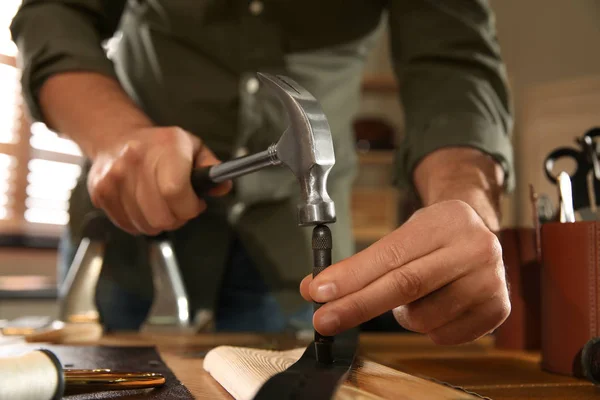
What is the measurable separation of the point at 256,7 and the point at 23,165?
1.96 m

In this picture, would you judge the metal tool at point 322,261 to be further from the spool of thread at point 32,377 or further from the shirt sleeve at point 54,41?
the shirt sleeve at point 54,41

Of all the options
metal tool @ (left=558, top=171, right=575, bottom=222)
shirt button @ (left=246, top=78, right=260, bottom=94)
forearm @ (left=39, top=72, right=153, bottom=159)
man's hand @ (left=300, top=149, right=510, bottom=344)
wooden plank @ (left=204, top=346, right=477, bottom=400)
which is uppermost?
shirt button @ (left=246, top=78, right=260, bottom=94)

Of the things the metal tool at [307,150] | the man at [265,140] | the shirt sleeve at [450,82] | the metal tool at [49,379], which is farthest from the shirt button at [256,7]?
the metal tool at [49,379]

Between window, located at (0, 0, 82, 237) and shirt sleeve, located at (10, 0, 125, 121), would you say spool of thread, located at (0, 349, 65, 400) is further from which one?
window, located at (0, 0, 82, 237)

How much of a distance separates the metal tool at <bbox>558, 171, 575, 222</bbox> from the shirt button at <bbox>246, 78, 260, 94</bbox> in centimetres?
57

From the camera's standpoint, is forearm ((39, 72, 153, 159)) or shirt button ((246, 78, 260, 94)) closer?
forearm ((39, 72, 153, 159))

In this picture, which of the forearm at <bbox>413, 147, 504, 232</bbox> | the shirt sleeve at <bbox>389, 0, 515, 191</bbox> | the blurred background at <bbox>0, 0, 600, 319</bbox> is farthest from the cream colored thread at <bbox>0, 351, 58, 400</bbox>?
the blurred background at <bbox>0, 0, 600, 319</bbox>

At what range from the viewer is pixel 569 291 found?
622 millimetres

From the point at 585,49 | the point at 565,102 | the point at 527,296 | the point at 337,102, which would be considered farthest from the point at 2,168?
the point at 585,49

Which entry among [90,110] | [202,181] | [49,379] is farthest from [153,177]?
[49,379]

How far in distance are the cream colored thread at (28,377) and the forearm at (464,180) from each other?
1.53 feet

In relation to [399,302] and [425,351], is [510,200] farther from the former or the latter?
[399,302]

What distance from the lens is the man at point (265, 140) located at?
52 centimetres

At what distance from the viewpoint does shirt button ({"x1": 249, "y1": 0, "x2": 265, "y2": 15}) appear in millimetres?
1022
